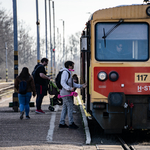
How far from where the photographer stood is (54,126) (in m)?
10.0

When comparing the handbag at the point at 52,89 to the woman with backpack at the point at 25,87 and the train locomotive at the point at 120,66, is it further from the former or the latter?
the train locomotive at the point at 120,66

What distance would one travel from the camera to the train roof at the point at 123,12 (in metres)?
8.34

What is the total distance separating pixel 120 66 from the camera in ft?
27.1

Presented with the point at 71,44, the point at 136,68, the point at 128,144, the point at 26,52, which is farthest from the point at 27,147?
the point at 71,44

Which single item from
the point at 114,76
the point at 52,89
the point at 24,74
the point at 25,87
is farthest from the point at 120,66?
the point at 52,89

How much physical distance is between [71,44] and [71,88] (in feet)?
306

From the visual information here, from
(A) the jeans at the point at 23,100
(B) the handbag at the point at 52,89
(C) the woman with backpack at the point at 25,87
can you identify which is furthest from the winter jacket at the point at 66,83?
(B) the handbag at the point at 52,89

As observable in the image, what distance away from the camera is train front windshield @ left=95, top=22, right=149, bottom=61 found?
831cm

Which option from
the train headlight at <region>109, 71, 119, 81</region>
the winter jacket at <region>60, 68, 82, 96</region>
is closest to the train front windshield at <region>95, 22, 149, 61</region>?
the train headlight at <region>109, 71, 119, 81</region>

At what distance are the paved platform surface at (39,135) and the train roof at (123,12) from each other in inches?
109

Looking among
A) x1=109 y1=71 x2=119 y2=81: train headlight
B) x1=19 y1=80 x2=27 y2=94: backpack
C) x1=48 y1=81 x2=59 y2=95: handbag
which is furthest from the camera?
x1=48 y1=81 x2=59 y2=95: handbag

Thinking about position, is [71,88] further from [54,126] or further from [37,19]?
[37,19]

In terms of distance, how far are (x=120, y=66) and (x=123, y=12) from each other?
121cm

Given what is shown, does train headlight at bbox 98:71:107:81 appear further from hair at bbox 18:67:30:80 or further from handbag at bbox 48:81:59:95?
handbag at bbox 48:81:59:95
